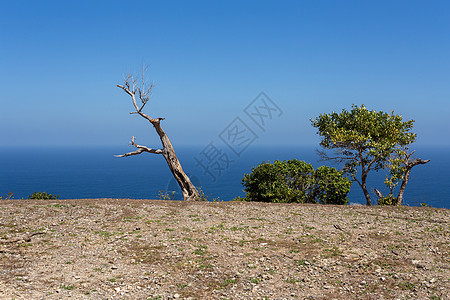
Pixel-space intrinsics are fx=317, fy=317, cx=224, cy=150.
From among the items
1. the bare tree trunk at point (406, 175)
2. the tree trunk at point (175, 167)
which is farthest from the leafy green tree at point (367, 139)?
the tree trunk at point (175, 167)

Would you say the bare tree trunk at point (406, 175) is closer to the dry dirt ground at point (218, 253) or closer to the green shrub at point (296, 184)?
the green shrub at point (296, 184)

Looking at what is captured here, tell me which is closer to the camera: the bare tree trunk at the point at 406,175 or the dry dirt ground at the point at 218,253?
the dry dirt ground at the point at 218,253

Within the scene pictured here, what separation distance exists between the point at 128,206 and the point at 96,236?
433cm

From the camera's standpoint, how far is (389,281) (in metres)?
7.98

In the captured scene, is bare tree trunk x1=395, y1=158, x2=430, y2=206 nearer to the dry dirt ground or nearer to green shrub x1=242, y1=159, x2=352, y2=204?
green shrub x1=242, y1=159, x2=352, y2=204

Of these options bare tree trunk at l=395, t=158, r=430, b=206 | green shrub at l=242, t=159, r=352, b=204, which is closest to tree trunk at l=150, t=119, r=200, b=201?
green shrub at l=242, t=159, r=352, b=204

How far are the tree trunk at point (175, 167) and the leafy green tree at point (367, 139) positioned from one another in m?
9.08

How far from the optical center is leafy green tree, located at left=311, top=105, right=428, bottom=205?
18641 mm

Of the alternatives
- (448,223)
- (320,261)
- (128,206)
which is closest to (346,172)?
(448,223)

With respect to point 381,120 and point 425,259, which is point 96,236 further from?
point 381,120

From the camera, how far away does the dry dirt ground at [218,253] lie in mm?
7582

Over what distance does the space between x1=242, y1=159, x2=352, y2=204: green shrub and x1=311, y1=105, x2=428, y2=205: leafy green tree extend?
1.37 metres

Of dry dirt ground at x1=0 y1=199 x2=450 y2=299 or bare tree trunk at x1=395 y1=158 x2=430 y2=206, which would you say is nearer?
dry dirt ground at x1=0 y1=199 x2=450 y2=299

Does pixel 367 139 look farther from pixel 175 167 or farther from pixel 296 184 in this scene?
pixel 175 167
